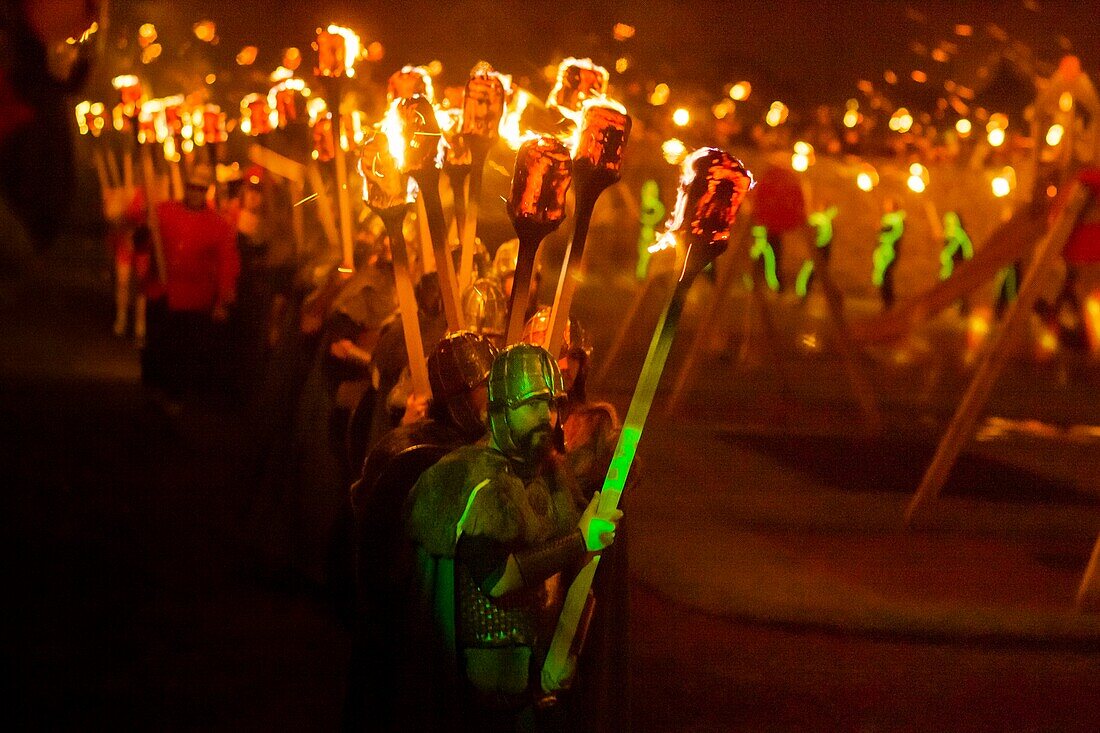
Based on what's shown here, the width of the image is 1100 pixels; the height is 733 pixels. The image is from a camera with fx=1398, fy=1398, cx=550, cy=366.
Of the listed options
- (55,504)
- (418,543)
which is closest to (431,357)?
(418,543)

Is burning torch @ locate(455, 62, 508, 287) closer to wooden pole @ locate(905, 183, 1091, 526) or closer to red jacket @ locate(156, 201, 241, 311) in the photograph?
wooden pole @ locate(905, 183, 1091, 526)

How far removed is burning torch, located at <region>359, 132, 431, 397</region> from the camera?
4359 mm

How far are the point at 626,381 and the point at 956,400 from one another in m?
3.71

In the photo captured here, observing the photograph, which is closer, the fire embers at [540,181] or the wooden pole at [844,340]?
the fire embers at [540,181]

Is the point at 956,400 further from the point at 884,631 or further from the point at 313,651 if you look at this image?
the point at 313,651

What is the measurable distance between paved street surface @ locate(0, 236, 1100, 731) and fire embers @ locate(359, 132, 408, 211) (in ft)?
3.86

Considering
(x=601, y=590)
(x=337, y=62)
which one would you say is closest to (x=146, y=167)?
(x=337, y=62)

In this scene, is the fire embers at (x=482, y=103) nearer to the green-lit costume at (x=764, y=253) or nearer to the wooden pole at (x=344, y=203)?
the wooden pole at (x=344, y=203)

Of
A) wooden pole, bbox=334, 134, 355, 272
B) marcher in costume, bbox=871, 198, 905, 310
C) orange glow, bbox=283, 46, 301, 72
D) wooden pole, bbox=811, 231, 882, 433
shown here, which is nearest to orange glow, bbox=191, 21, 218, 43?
orange glow, bbox=283, 46, 301, 72

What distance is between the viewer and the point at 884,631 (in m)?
6.81

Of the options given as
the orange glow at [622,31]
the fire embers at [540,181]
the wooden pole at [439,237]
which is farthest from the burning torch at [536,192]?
the orange glow at [622,31]

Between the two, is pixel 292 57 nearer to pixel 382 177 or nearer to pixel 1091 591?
pixel 1091 591

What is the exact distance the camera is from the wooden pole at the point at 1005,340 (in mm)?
7836

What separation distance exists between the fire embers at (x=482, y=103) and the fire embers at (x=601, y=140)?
925 mm
